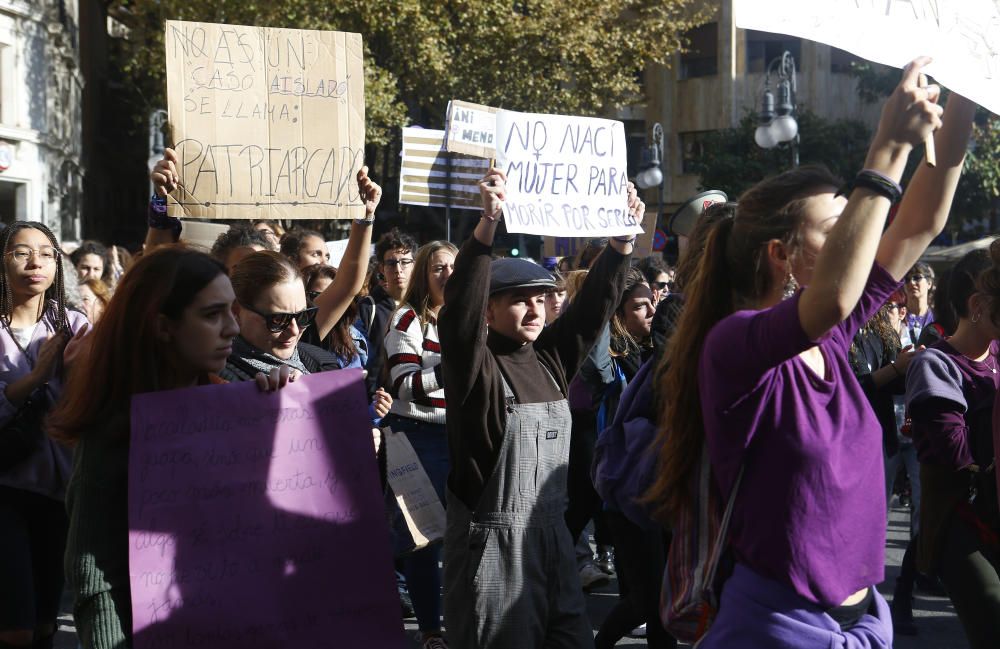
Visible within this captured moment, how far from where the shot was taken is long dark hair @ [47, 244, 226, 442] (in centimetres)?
273

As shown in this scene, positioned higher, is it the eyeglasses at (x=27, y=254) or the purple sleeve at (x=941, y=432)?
the eyeglasses at (x=27, y=254)

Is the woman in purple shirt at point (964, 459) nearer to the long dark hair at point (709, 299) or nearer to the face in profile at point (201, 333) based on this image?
the long dark hair at point (709, 299)

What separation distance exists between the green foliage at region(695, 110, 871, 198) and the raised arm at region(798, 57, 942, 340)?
30997 mm

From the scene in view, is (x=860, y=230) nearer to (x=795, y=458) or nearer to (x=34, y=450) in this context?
(x=795, y=458)

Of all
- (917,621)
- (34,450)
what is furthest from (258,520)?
(917,621)

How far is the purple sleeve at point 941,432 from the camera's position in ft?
13.0

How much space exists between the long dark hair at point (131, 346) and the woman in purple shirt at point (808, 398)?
1.20 metres

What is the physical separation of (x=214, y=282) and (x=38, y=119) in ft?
89.3

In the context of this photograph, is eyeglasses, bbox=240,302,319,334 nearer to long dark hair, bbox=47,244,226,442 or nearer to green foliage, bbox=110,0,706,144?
long dark hair, bbox=47,244,226,442

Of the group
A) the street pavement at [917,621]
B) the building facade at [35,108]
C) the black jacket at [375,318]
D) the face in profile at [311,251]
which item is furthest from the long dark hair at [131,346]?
the building facade at [35,108]

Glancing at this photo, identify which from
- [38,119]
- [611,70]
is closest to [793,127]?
[611,70]

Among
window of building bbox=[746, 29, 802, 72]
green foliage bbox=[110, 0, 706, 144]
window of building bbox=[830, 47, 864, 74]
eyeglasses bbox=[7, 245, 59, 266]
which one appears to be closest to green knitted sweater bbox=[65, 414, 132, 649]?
eyeglasses bbox=[7, 245, 59, 266]

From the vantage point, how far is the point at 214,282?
112 inches

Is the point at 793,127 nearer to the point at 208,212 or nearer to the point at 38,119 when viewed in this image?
the point at 208,212
